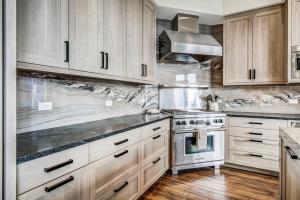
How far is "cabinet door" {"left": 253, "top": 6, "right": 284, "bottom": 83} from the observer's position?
308 centimetres

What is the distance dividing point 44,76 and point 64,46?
399 mm

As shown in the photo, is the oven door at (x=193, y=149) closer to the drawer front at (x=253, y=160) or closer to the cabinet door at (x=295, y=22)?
the drawer front at (x=253, y=160)

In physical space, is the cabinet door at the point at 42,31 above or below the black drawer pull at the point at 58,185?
above

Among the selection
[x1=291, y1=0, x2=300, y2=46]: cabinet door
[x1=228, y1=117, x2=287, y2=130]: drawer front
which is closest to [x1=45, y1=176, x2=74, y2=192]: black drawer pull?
[x1=228, y1=117, x2=287, y2=130]: drawer front

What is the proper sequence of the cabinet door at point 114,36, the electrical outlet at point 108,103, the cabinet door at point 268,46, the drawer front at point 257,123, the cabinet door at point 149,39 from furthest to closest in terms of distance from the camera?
the cabinet door at point 268,46 < the drawer front at point 257,123 < the cabinet door at point 149,39 < the electrical outlet at point 108,103 < the cabinet door at point 114,36

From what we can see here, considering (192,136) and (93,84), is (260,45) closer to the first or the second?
(192,136)

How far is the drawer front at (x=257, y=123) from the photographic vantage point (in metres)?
2.94

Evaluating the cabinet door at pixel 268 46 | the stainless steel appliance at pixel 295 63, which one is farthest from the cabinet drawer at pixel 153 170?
the stainless steel appliance at pixel 295 63

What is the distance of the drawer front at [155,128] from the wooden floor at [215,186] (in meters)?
0.72

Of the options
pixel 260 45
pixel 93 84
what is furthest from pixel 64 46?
pixel 260 45

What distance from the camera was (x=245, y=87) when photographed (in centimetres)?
364

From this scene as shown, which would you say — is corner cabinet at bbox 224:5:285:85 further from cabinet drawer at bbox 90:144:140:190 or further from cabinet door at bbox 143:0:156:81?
cabinet drawer at bbox 90:144:140:190

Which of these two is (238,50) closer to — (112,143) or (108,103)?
(108,103)

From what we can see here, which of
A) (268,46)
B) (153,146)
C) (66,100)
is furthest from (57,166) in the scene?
(268,46)
